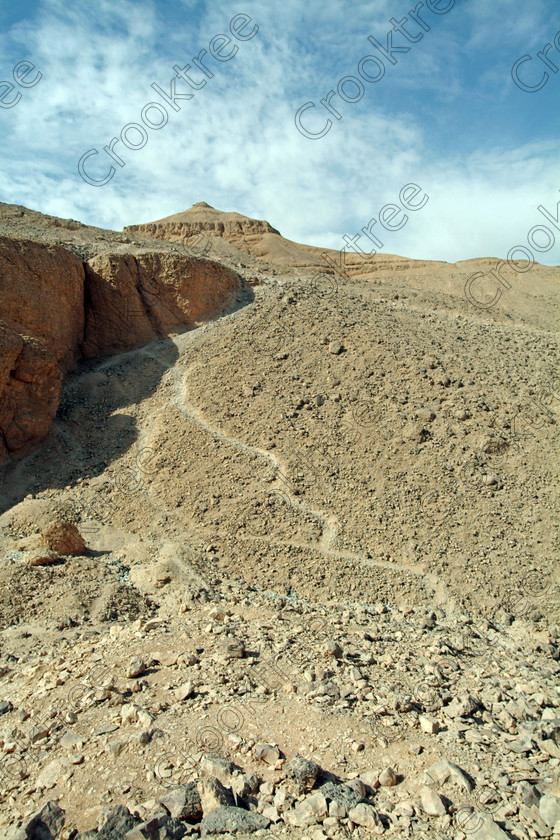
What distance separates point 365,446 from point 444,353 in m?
3.93

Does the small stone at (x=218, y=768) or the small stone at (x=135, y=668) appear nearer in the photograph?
the small stone at (x=218, y=768)

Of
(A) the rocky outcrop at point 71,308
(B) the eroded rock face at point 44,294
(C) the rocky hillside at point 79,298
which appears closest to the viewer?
(A) the rocky outcrop at point 71,308

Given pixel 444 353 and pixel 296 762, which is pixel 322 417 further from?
pixel 296 762

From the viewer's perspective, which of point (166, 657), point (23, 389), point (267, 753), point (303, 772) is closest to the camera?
point (303, 772)

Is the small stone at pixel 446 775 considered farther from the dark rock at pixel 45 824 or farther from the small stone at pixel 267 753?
the dark rock at pixel 45 824

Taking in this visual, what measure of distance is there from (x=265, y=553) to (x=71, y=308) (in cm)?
826

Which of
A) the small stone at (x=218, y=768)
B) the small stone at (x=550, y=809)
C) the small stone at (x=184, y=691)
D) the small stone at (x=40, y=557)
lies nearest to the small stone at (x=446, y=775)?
the small stone at (x=550, y=809)

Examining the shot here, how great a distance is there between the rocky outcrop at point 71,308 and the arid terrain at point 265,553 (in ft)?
0.18

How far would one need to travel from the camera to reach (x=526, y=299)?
3278 centimetres

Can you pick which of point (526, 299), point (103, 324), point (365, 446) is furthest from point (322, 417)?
point (526, 299)

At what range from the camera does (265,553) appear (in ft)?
29.5

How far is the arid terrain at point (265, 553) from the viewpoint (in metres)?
4.14

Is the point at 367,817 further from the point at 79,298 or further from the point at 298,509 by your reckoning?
the point at 79,298

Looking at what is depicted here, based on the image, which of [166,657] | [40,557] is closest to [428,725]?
[166,657]
